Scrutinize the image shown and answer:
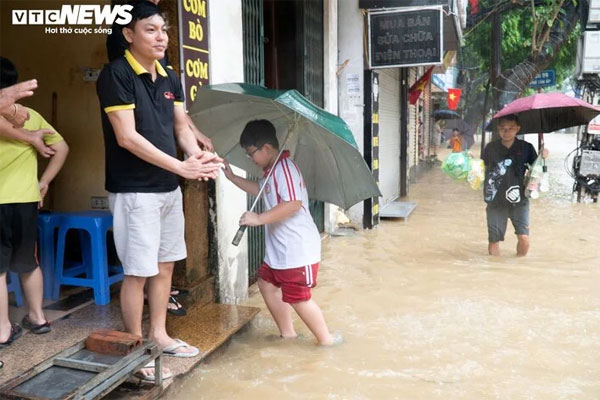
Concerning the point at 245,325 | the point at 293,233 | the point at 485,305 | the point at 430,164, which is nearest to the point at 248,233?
the point at 245,325

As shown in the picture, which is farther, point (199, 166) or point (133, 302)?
point (133, 302)

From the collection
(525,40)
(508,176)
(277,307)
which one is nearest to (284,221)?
(277,307)

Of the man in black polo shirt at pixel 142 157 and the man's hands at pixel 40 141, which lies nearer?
the man in black polo shirt at pixel 142 157

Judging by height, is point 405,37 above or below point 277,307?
above

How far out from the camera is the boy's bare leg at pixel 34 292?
344 cm

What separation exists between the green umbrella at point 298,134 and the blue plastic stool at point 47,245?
4.41 feet

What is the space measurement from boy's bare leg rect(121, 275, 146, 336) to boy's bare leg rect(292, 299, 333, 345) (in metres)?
1.07

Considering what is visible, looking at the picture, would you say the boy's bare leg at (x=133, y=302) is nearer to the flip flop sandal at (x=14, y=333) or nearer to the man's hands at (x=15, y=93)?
the flip flop sandal at (x=14, y=333)

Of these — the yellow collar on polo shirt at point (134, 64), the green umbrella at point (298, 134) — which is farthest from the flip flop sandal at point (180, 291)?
the yellow collar on polo shirt at point (134, 64)

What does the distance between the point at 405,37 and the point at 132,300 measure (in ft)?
19.5

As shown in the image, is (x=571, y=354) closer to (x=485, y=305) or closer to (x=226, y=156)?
(x=485, y=305)

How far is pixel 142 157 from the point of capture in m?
2.83

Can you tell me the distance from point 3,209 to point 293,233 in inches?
67.4

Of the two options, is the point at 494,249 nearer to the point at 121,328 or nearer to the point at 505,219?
the point at 505,219
